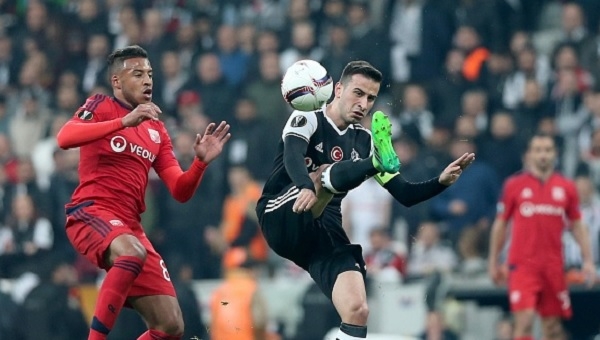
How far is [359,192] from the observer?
55.1ft

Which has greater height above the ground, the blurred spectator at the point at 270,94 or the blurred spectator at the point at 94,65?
the blurred spectator at the point at 94,65

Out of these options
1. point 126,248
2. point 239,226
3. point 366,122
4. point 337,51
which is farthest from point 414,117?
point 126,248

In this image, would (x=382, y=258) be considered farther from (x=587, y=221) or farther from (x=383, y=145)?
(x=383, y=145)

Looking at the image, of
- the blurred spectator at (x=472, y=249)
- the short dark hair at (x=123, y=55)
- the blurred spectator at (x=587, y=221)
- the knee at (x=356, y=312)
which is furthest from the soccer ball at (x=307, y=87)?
the blurred spectator at (x=587, y=221)

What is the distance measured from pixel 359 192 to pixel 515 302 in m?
2.88

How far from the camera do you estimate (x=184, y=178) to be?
35.6ft

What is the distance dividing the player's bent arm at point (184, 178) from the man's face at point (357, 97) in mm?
1095

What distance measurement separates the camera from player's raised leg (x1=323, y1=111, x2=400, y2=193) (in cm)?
982

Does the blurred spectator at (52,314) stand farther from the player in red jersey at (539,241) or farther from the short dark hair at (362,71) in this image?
the short dark hair at (362,71)

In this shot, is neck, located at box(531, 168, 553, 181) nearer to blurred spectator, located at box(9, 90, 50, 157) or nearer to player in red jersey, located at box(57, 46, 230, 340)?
player in red jersey, located at box(57, 46, 230, 340)

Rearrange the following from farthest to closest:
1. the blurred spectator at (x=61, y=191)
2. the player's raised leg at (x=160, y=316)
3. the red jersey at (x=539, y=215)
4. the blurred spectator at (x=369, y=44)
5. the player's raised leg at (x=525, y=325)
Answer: the blurred spectator at (x=61, y=191), the blurred spectator at (x=369, y=44), the red jersey at (x=539, y=215), the player's raised leg at (x=525, y=325), the player's raised leg at (x=160, y=316)

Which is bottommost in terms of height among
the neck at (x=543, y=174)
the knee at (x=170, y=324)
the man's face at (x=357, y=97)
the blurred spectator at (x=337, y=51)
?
the knee at (x=170, y=324)

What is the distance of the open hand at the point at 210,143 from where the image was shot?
1079cm

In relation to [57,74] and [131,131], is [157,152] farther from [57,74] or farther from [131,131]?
[57,74]
